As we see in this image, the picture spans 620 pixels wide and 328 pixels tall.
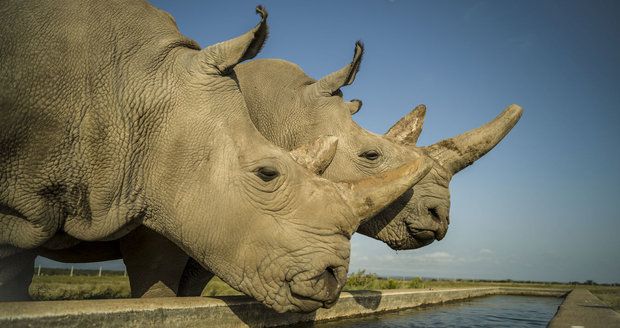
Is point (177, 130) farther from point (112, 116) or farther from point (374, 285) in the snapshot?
point (374, 285)

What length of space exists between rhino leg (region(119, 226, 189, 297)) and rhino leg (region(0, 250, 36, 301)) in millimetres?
911

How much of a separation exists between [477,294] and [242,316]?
14.6 meters

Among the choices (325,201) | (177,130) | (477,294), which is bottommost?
(477,294)

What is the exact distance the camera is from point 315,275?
3445 mm

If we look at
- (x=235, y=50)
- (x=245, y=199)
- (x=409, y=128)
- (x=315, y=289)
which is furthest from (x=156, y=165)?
(x=409, y=128)

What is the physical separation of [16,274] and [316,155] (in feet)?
9.60

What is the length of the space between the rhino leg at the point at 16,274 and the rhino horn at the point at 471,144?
4.74 m

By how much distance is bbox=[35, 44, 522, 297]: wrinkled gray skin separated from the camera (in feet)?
17.3

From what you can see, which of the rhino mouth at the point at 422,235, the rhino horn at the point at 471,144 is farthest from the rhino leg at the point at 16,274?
the rhino horn at the point at 471,144

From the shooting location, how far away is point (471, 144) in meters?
6.55

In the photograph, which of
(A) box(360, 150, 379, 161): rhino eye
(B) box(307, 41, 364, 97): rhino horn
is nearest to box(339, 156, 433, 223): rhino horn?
(A) box(360, 150, 379, 161): rhino eye

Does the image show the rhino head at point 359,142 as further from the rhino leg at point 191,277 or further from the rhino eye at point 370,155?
the rhino leg at point 191,277

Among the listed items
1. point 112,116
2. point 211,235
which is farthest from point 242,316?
point 112,116

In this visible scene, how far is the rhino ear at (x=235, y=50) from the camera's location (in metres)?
3.67
